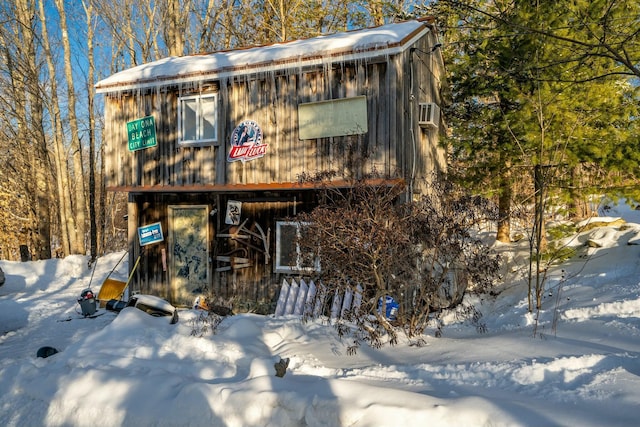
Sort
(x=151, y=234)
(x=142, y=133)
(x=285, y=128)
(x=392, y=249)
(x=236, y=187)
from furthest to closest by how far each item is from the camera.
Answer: (x=151, y=234) < (x=142, y=133) < (x=236, y=187) < (x=285, y=128) < (x=392, y=249)

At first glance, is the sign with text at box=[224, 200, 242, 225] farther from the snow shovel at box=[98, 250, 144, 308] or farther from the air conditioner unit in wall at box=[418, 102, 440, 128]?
the air conditioner unit in wall at box=[418, 102, 440, 128]

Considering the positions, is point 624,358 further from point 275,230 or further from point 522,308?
point 275,230

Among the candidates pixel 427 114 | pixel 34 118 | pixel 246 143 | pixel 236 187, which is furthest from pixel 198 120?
pixel 34 118

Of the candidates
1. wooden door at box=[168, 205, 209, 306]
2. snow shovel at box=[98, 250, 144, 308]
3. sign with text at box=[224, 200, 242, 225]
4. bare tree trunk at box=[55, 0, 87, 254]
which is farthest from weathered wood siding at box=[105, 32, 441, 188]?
bare tree trunk at box=[55, 0, 87, 254]

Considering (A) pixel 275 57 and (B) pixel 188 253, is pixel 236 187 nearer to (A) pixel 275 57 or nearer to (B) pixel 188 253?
(B) pixel 188 253

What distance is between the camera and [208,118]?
11.0 metres

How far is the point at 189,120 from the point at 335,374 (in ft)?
26.6

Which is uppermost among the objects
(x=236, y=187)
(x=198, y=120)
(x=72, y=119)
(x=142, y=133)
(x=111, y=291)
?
(x=72, y=119)

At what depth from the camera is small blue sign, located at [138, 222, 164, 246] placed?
1202cm

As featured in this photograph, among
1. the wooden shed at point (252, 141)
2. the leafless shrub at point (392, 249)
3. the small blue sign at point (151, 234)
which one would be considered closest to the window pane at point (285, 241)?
the wooden shed at point (252, 141)

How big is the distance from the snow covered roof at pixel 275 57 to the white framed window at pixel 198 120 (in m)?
0.51

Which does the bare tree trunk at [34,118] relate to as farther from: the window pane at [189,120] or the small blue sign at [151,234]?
the window pane at [189,120]

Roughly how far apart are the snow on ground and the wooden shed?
288 cm

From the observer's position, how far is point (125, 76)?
11.7 meters
